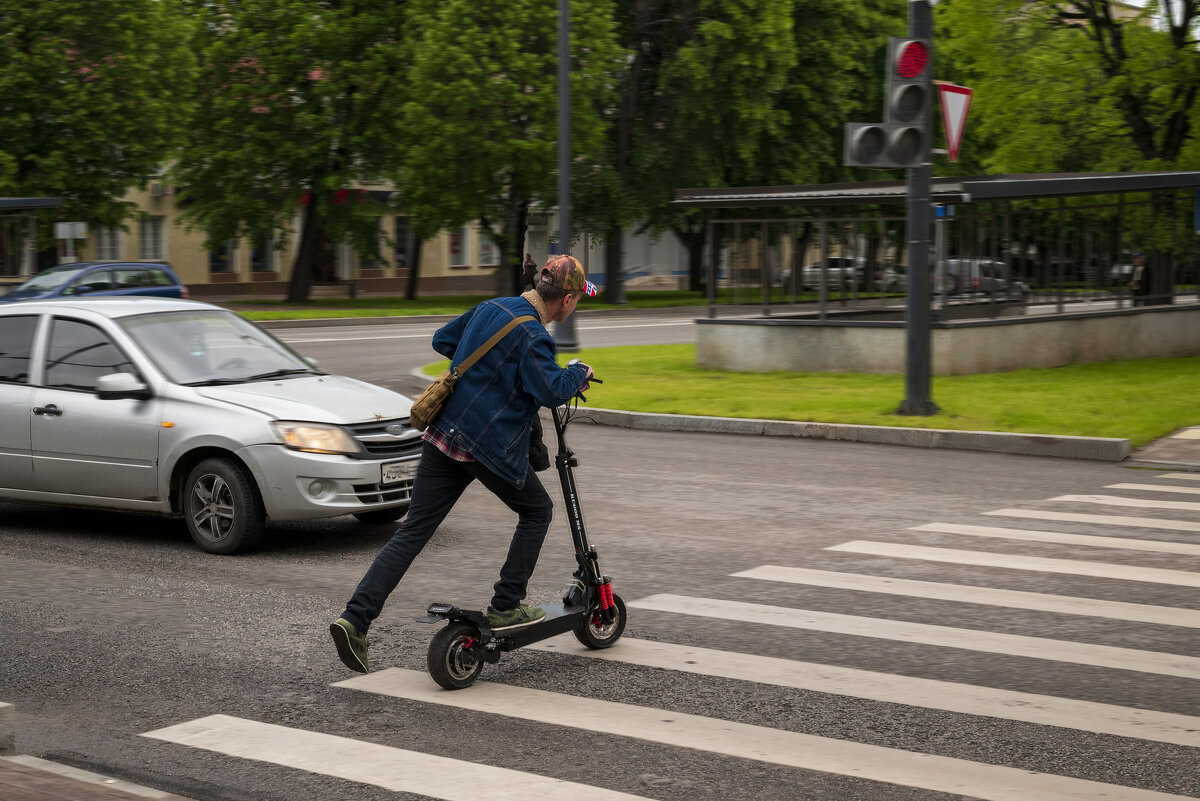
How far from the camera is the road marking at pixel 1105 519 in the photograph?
9266 mm

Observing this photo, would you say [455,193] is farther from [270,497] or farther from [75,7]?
[270,497]

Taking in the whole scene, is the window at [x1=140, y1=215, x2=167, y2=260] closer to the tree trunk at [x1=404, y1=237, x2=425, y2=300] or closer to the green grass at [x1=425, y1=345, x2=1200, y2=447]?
the tree trunk at [x1=404, y1=237, x2=425, y2=300]

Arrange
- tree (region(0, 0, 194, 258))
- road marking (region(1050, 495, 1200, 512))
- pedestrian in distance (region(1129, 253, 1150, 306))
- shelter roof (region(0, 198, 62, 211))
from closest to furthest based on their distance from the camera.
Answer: road marking (region(1050, 495, 1200, 512)) → pedestrian in distance (region(1129, 253, 1150, 306)) → shelter roof (region(0, 198, 62, 211)) → tree (region(0, 0, 194, 258))

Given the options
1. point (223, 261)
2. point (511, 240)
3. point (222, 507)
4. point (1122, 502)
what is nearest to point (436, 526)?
point (222, 507)

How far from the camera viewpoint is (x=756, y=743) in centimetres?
498

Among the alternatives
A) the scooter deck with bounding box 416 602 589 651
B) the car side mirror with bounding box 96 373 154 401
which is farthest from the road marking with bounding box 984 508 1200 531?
the car side mirror with bounding box 96 373 154 401

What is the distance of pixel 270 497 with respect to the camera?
844 cm

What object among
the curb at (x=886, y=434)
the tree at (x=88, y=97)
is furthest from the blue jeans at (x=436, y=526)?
the tree at (x=88, y=97)

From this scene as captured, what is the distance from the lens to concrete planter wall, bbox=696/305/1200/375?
19375mm

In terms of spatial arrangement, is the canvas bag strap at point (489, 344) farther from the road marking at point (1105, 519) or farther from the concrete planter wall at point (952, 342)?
the concrete planter wall at point (952, 342)

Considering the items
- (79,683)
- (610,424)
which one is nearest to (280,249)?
(610,424)

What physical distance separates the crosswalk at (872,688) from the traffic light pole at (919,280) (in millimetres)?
5954

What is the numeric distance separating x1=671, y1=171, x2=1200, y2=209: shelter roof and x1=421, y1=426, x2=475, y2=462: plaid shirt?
14.5 meters

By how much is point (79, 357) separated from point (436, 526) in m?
4.47
